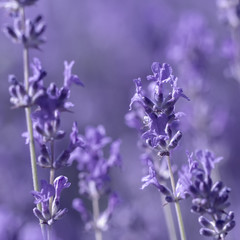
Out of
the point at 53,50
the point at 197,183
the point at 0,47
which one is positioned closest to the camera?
the point at 197,183

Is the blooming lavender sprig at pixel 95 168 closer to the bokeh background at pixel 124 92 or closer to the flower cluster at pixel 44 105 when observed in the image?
the bokeh background at pixel 124 92

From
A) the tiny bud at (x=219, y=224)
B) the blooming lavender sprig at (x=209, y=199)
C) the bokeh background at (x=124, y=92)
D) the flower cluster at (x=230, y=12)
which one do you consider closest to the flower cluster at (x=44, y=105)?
the bokeh background at (x=124, y=92)

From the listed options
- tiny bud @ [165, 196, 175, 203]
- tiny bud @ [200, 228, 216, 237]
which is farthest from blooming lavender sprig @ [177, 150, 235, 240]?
tiny bud @ [165, 196, 175, 203]

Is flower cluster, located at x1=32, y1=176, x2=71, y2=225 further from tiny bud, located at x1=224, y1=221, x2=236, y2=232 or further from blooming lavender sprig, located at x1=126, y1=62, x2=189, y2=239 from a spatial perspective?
tiny bud, located at x1=224, y1=221, x2=236, y2=232

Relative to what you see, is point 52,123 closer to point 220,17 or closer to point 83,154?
point 83,154

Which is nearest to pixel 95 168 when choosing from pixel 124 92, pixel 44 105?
pixel 44 105

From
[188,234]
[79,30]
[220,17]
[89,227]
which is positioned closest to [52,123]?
[89,227]
